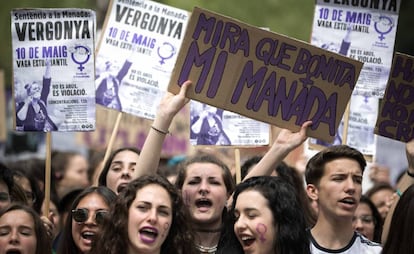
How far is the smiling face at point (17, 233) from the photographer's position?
876 centimetres

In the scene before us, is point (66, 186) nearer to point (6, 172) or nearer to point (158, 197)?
point (6, 172)

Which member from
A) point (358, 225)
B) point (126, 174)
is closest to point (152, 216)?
point (126, 174)

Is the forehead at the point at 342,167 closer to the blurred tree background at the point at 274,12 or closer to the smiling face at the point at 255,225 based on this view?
the smiling face at the point at 255,225

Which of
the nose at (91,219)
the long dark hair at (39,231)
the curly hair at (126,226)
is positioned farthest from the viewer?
the nose at (91,219)

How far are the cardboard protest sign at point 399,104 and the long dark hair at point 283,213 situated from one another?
1395 mm

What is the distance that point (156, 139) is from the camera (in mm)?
8867

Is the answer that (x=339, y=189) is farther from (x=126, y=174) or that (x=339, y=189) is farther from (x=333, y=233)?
(x=126, y=174)

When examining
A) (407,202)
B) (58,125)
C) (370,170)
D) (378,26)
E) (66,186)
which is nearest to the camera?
(407,202)

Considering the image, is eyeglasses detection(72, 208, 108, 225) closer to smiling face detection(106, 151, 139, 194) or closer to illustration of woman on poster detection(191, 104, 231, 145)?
smiling face detection(106, 151, 139, 194)

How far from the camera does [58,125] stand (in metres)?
10.0

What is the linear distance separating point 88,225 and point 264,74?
1.55 metres

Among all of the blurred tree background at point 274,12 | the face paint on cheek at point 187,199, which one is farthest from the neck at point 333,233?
the blurred tree background at point 274,12

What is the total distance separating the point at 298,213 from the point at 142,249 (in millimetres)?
1018

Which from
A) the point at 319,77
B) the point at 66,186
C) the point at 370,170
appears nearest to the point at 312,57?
the point at 319,77
